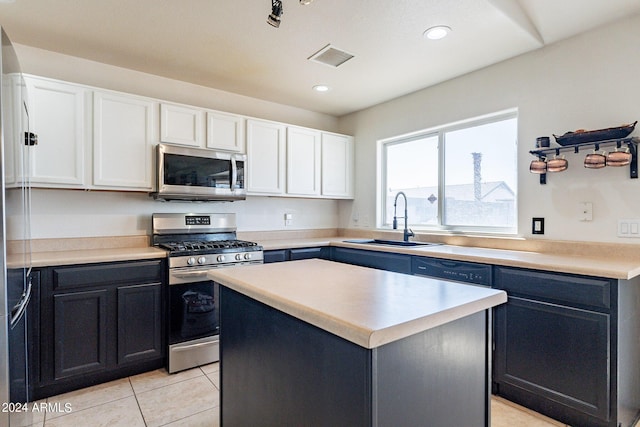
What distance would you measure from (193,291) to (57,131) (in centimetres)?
151

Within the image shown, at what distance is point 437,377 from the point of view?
109 centimetres

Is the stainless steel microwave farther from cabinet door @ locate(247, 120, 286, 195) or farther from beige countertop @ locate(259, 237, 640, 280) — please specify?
beige countertop @ locate(259, 237, 640, 280)

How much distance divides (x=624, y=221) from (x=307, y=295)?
87.1 inches

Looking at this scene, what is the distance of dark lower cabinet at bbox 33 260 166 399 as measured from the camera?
2.17 meters

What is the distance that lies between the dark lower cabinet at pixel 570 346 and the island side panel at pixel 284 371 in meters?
1.59

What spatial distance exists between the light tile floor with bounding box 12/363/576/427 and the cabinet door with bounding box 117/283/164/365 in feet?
0.63

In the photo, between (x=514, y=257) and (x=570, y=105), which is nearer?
(x=514, y=257)

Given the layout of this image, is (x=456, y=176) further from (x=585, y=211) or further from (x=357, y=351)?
(x=357, y=351)

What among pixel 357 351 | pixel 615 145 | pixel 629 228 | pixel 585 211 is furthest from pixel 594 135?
pixel 357 351

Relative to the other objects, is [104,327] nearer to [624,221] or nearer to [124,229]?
[124,229]

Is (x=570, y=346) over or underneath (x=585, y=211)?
underneath

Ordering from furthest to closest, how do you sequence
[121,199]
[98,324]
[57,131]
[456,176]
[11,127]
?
1. [456,176]
2. [121,199]
3. [57,131]
4. [98,324]
5. [11,127]

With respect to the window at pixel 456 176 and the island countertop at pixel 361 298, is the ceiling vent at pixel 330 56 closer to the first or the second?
the window at pixel 456 176

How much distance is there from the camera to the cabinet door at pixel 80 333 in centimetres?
219
